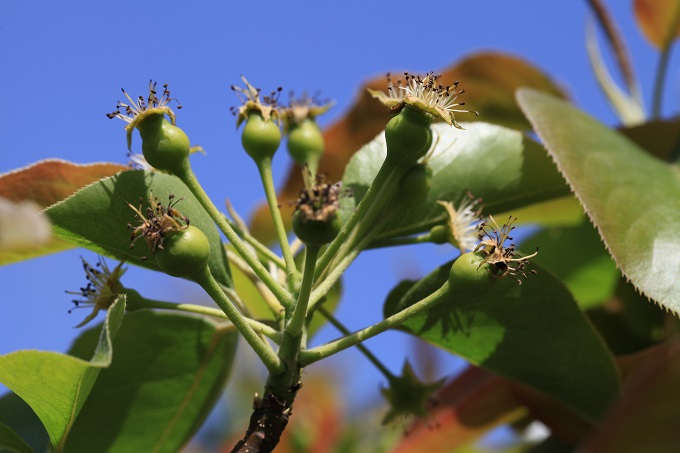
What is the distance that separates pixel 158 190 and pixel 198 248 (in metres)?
0.20

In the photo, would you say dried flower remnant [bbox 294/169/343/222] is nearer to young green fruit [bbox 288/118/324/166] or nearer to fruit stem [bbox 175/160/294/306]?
fruit stem [bbox 175/160/294/306]

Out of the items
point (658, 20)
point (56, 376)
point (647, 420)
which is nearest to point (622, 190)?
point (647, 420)

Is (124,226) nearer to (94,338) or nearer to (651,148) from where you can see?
(94,338)

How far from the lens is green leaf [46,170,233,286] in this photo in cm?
117

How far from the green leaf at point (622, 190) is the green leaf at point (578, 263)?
574mm

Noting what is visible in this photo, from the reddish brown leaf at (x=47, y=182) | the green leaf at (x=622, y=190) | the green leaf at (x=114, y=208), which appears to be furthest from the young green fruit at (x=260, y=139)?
the green leaf at (x=622, y=190)

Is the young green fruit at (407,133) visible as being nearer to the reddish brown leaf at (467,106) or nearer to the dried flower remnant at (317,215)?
the dried flower remnant at (317,215)

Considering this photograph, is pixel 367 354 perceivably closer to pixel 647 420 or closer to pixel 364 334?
pixel 364 334

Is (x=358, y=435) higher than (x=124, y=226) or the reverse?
the reverse

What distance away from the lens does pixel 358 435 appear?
9.58 ft

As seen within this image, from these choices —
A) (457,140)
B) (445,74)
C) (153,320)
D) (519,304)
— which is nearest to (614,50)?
(445,74)

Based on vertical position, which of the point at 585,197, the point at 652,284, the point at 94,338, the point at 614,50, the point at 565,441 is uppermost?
the point at 614,50

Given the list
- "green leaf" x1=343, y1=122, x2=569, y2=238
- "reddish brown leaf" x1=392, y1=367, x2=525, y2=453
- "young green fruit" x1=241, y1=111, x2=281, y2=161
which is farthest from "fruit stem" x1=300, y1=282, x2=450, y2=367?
"reddish brown leaf" x1=392, y1=367, x2=525, y2=453

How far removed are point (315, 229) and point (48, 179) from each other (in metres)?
0.61
